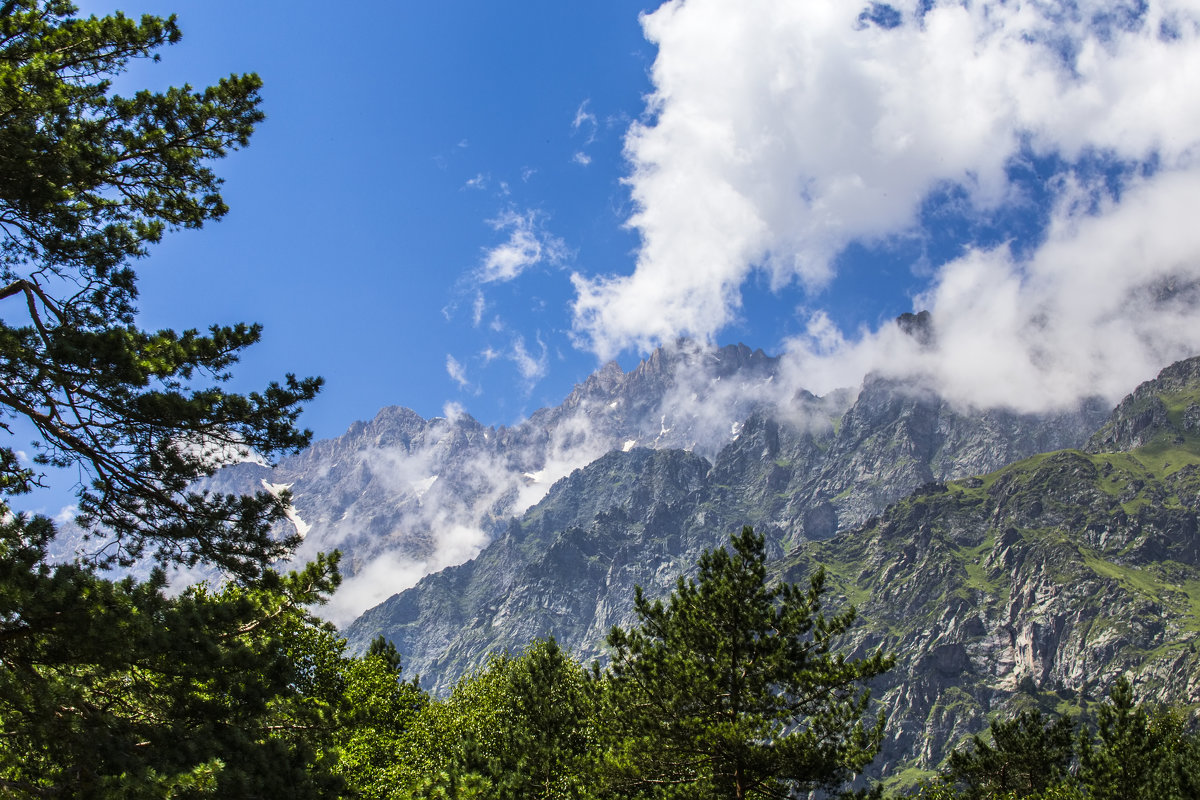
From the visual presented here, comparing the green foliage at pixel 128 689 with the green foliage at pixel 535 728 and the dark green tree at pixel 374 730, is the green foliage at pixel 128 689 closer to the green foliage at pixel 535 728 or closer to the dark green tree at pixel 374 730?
the green foliage at pixel 535 728

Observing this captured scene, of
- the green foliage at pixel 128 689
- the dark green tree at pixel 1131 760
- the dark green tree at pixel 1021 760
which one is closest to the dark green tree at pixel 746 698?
the green foliage at pixel 128 689

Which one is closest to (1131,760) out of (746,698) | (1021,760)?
(1021,760)

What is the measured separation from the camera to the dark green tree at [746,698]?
23.0m

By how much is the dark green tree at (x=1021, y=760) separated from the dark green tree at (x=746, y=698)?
31.3 m

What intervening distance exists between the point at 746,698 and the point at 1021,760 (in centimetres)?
3540

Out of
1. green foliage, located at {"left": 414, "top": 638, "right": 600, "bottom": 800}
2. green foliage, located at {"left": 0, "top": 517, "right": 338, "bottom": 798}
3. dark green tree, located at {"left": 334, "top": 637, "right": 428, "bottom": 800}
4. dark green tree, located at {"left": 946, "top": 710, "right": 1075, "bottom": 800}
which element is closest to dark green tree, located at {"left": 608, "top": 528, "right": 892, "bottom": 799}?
green foliage, located at {"left": 414, "top": 638, "right": 600, "bottom": 800}

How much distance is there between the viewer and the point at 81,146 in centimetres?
1477

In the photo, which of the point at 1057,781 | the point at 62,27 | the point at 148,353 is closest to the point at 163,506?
the point at 148,353

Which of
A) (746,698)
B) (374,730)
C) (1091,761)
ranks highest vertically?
(374,730)

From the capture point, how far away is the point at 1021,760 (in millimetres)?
47750

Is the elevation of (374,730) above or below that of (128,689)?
below

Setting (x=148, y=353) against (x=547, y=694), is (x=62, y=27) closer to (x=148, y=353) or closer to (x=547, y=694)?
(x=148, y=353)

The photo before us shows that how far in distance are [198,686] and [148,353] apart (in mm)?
6798

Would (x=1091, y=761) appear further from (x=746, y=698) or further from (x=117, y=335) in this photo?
(x=117, y=335)
